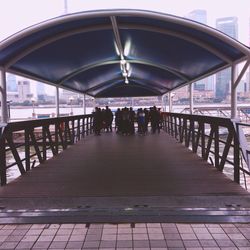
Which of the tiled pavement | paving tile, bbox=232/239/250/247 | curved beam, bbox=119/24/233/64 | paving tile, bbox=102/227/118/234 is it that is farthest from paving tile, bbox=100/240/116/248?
curved beam, bbox=119/24/233/64

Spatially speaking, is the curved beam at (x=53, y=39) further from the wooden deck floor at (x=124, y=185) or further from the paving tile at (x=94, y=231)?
the paving tile at (x=94, y=231)

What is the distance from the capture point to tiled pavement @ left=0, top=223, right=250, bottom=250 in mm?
2902

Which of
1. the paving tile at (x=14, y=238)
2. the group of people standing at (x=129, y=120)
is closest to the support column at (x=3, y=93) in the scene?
the paving tile at (x=14, y=238)

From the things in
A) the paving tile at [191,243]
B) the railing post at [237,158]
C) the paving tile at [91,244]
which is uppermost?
the railing post at [237,158]

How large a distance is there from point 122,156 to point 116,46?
8.76 ft

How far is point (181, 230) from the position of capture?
3.18m

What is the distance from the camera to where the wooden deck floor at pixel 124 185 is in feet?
13.1

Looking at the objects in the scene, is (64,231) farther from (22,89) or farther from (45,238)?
(22,89)

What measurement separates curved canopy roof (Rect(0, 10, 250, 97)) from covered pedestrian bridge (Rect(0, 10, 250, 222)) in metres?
0.02

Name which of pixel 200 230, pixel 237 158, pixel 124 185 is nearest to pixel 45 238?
pixel 200 230

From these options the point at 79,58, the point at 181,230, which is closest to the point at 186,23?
the point at 181,230

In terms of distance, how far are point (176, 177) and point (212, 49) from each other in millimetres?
2328

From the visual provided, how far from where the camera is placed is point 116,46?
8.35m

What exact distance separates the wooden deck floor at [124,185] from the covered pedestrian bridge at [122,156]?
12mm
